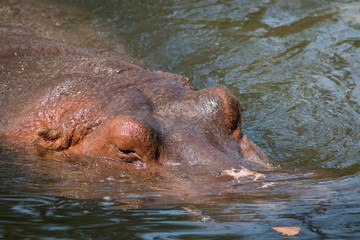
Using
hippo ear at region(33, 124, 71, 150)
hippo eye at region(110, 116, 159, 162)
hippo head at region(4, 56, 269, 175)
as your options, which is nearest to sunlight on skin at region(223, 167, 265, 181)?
hippo head at region(4, 56, 269, 175)

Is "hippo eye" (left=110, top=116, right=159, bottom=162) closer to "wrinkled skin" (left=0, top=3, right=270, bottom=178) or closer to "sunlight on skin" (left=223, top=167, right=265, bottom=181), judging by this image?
"wrinkled skin" (left=0, top=3, right=270, bottom=178)

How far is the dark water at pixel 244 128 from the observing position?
3516 millimetres

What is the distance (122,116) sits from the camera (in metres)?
4.58

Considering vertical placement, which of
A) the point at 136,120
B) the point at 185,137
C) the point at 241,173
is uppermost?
the point at 136,120

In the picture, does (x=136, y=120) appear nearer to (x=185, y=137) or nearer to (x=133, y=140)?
(x=133, y=140)

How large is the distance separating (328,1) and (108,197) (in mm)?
7962

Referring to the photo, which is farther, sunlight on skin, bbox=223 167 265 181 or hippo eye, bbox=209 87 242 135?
hippo eye, bbox=209 87 242 135

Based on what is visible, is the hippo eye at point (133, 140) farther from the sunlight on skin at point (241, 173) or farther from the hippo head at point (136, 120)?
the sunlight on skin at point (241, 173)

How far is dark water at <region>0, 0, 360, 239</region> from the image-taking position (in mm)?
3516

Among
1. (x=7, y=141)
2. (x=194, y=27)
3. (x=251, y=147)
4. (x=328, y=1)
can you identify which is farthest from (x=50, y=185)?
(x=328, y=1)

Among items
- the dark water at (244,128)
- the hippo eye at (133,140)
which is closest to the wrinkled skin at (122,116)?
the hippo eye at (133,140)

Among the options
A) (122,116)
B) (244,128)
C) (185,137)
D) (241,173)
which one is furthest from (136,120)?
(244,128)

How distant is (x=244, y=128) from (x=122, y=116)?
2363 mm

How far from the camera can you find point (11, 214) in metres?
3.60
